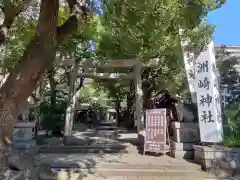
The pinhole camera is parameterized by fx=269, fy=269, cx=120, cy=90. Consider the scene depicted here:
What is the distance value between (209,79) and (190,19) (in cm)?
184

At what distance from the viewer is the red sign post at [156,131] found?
770cm

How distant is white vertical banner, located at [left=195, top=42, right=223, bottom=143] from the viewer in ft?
22.5

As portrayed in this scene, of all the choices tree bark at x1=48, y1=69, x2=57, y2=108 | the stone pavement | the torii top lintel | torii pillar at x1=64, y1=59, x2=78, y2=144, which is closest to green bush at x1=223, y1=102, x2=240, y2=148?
the stone pavement

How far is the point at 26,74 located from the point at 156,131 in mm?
5231

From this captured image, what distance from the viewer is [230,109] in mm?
7922

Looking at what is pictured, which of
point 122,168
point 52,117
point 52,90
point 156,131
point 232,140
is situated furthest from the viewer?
point 52,90

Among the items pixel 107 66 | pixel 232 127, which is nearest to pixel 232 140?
pixel 232 127

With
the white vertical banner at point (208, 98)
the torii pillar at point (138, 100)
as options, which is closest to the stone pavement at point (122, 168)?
the white vertical banner at point (208, 98)

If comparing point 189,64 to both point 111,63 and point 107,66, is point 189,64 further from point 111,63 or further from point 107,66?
point 107,66

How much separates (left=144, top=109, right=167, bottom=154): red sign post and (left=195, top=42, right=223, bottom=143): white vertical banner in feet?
3.66

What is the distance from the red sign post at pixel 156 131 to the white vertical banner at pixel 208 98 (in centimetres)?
112

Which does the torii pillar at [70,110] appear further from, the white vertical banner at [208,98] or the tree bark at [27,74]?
the tree bark at [27,74]

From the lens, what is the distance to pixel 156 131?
7922 millimetres

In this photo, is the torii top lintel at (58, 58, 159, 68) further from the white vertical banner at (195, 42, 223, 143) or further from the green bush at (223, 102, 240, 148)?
the green bush at (223, 102, 240, 148)
